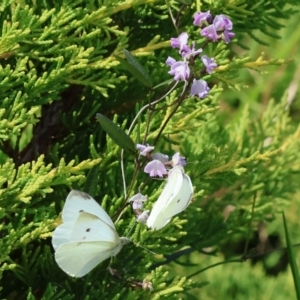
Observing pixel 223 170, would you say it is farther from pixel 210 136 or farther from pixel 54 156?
pixel 210 136

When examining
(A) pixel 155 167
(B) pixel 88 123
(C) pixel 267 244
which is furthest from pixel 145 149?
(C) pixel 267 244

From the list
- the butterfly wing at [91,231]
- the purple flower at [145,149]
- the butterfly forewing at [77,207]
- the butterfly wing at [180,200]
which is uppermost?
the purple flower at [145,149]

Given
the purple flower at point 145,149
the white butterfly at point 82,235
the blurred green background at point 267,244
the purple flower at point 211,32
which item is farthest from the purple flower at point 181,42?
the blurred green background at point 267,244

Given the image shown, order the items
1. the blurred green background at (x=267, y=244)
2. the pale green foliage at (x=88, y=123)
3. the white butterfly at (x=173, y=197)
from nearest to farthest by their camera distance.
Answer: the white butterfly at (x=173, y=197), the pale green foliage at (x=88, y=123), the blurred green background at (x=267, y=244)

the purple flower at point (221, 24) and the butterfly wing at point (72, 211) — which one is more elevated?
the purple flower at point (221, 24)

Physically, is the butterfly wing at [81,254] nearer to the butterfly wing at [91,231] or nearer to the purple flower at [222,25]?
the butterfly wing at [91,231]

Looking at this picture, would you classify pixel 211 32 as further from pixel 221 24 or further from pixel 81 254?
pixel 81 254

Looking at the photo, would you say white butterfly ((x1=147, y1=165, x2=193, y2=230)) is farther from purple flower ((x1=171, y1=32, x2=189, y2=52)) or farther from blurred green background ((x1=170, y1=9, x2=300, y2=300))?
blurred green background ((x1=170, y1=9, x2=300, y2=300))
